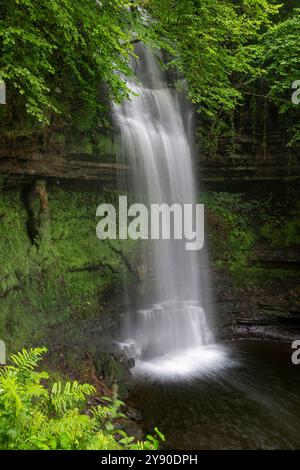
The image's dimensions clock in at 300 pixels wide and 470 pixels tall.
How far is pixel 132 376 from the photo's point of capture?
8.44 meters

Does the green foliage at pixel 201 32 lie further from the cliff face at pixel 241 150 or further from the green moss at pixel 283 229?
the green moss at pixel 283 229

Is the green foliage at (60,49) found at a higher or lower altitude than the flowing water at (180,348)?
higher

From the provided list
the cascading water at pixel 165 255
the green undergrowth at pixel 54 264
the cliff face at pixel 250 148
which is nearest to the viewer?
the green undergrowth at pixel 54 264

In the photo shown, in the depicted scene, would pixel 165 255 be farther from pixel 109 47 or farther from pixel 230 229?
pixel 109 47

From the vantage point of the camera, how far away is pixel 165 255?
11.7m

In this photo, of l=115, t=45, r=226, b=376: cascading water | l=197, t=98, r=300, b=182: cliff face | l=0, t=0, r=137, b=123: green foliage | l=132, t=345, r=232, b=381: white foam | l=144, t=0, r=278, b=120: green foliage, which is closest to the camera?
l=0, t=0, r=137, b=123: green foliage

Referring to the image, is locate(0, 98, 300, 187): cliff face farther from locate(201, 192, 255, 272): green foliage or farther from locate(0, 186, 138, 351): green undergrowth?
locate(0, 186, 138, 351): green undergrowth

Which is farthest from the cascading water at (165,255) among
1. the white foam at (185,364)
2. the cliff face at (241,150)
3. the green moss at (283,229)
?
the green moss at (283,229)

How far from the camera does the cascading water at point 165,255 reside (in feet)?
32.5

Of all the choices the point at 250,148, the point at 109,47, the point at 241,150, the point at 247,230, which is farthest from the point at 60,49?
the point at 247,230

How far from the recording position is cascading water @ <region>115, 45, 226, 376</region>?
9.90 metres

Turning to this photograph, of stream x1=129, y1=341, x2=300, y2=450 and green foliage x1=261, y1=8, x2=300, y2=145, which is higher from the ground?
green foliage x1=261, y1=8, x2=300, y2=145

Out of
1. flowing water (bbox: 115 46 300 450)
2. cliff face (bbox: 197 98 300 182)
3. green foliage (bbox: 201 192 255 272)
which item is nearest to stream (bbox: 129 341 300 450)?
flowing water (bbox: 115 46 300 450)
